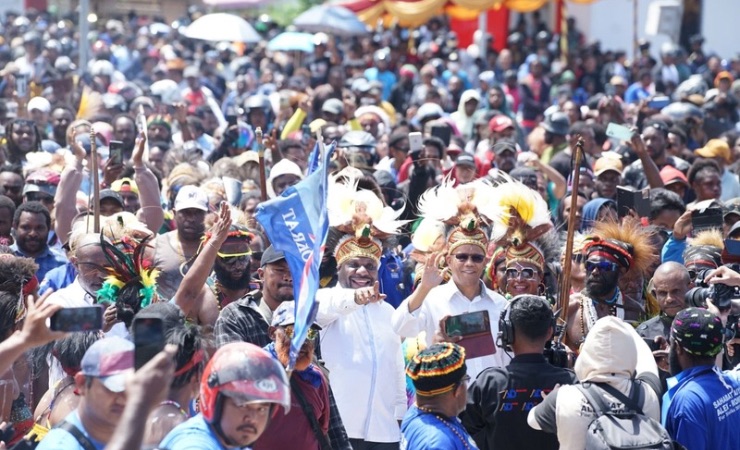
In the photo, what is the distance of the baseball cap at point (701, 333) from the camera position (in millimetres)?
5309

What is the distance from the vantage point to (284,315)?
5.41 metres

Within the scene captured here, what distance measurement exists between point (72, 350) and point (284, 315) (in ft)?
2.95

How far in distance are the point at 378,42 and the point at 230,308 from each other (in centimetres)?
2061

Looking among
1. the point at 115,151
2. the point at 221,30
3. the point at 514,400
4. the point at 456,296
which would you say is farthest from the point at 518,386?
the point at 221,30

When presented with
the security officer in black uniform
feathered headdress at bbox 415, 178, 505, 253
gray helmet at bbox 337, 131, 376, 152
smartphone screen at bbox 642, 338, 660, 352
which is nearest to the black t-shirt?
the security officer in black uniform

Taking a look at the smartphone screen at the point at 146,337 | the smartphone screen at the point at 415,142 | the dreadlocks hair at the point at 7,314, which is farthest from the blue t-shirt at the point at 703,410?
the smartphone screen at the point at 415,142

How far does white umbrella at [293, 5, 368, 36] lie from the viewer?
2233 centimetres

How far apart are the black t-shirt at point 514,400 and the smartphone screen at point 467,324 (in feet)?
0.73

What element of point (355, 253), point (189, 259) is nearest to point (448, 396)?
point (355, 253)

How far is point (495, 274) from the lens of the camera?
7355 mm

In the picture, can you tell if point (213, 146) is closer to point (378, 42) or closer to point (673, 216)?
point (673, 216)

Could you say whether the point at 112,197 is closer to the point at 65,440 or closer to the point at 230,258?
the point at 230,258

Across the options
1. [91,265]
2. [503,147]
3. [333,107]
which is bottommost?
[333,107]

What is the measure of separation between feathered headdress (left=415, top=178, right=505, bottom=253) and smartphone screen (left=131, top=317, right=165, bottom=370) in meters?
2.75
